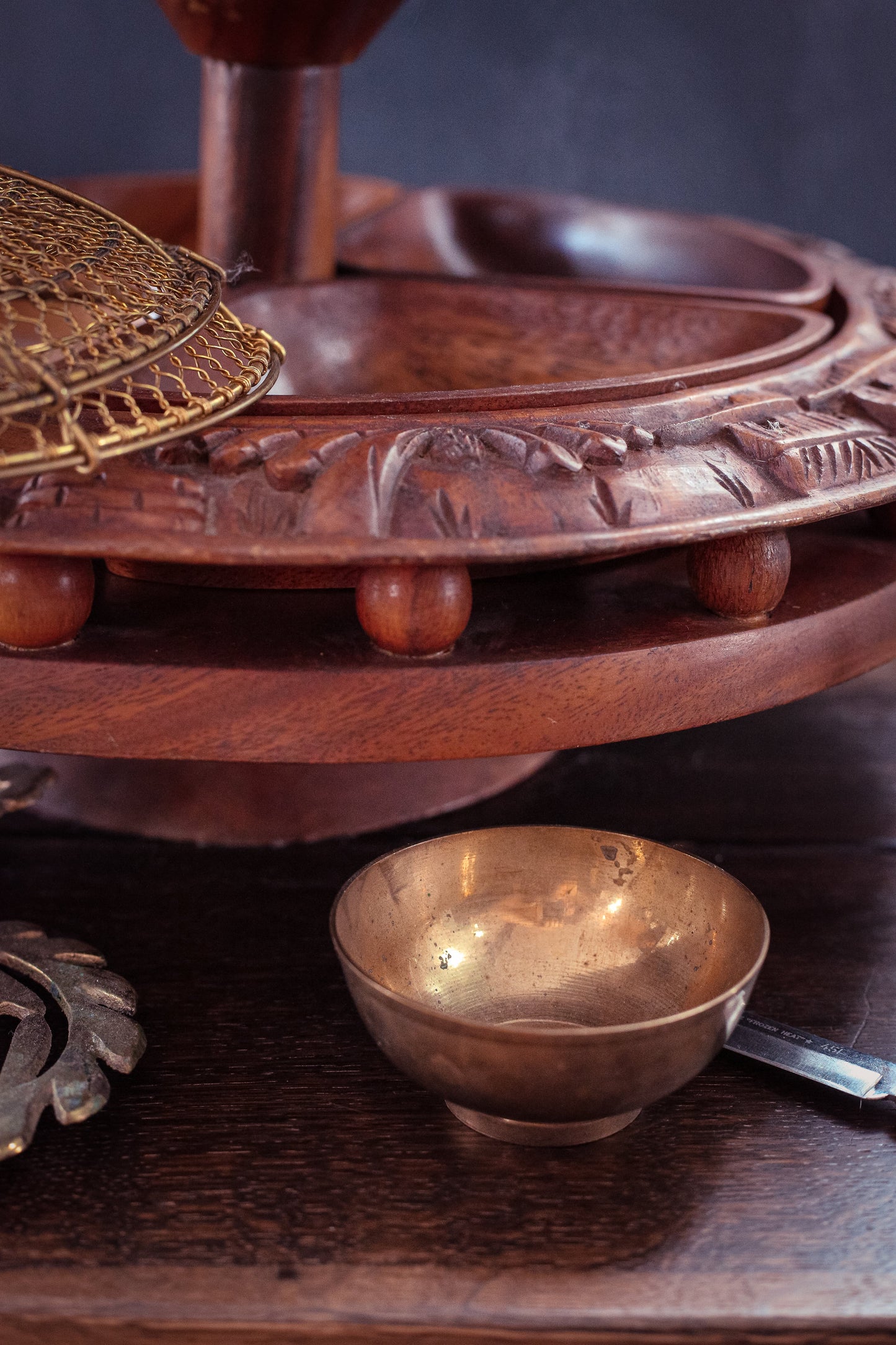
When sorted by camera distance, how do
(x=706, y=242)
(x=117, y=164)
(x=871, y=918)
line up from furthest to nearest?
(x=117, y=164) < (x=706, y=242) < (x=871, y=918)

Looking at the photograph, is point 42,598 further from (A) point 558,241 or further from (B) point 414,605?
(A) point 558,241

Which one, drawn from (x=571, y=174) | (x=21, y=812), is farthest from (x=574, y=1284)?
(x=571, y=174)

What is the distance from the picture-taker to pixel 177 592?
59cm

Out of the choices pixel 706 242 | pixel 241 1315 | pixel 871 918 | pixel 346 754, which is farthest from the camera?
pixel 706 242

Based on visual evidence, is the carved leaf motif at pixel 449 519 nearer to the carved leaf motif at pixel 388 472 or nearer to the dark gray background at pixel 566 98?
the carved leaf motif at pixel 388 472

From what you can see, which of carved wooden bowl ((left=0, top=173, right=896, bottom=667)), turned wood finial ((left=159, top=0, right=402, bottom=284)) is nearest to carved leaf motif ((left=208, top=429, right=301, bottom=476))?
carved wooden bowl ((left=0, top=173, right=896, bottom=667))

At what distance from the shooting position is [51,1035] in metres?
0.53

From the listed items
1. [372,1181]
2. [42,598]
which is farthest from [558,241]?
[372,1181]

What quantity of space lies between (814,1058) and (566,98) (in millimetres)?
1033

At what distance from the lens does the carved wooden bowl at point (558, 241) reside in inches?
39.2

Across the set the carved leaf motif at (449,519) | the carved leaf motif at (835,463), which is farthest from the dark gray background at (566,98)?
the carved leaf motif at (449,519)

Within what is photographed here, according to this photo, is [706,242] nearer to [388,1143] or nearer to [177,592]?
[177,592]

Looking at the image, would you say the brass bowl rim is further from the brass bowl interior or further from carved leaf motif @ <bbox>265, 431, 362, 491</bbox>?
the brass bowl interior

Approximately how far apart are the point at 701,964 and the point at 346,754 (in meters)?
0.16
